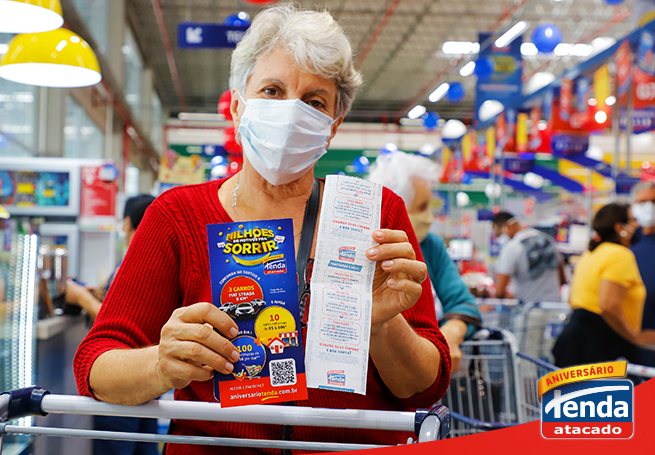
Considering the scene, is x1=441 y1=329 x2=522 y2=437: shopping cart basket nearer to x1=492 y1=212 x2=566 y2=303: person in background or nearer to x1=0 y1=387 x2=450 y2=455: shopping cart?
x1=0 y1=387 x2=450 y2=455: shopping cart

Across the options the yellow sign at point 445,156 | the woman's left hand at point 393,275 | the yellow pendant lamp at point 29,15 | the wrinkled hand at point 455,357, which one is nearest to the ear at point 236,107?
the woman's left hand at point 393,275

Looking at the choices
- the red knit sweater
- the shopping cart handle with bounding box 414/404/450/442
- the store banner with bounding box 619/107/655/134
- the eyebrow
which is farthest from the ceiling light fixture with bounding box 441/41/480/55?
the shopping cart handle with bounding box 414/404/450/442

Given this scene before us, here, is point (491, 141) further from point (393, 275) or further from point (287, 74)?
point (393, 275)

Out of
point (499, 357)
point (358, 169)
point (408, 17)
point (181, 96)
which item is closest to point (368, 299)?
point (499, 357)

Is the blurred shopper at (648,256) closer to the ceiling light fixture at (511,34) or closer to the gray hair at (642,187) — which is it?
the gray hair at (642,187)

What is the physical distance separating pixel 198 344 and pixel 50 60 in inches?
169

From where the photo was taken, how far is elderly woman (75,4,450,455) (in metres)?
1.29

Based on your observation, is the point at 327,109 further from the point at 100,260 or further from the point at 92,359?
the point at 100,260

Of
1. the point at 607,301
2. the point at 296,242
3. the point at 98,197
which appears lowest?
the point at 607,301

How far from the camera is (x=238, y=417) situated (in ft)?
4.05

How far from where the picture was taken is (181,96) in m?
23.5

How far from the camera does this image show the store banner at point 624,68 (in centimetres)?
634

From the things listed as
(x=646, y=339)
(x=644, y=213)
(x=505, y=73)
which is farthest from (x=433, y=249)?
(x=505, y=73)

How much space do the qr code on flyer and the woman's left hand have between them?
0.23 m
